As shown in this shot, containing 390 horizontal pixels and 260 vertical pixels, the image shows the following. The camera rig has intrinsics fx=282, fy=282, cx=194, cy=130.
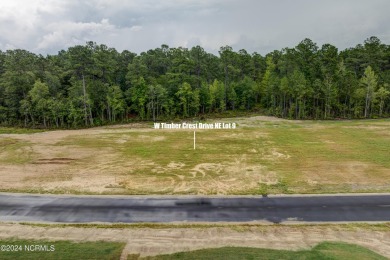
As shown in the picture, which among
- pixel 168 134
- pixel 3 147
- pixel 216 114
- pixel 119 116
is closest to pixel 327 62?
pixel 216 114

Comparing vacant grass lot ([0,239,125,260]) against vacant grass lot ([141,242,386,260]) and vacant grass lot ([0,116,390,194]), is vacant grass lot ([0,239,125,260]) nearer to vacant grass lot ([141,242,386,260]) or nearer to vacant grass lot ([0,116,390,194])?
vacant grass lot ([141,242,386,260])

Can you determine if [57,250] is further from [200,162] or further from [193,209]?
[200,162]

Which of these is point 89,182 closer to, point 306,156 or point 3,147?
point 3,147

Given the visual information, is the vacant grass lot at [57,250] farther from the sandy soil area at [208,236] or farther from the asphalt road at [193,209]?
the asphalt road at [193,209]

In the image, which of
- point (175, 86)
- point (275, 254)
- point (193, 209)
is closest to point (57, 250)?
point (193, 209)

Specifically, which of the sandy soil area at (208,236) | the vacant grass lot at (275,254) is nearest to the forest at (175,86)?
the sandy soil area at (208,236)

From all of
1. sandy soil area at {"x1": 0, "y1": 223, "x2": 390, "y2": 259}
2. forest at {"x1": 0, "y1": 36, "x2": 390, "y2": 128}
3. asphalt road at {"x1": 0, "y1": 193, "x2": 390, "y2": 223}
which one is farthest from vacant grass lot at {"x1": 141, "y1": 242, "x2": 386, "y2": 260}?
forest at {"x1": 0, "y1": 36, "x2": 390, "y2": 128}
